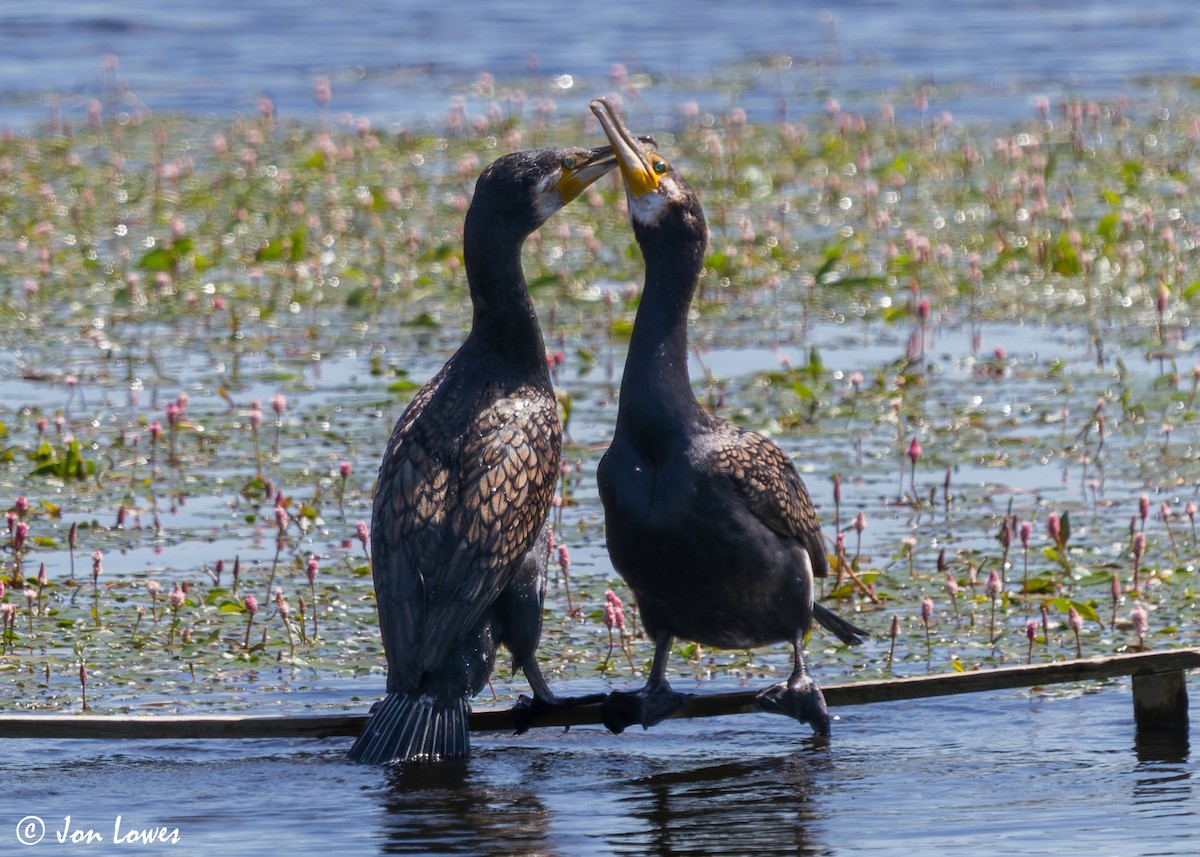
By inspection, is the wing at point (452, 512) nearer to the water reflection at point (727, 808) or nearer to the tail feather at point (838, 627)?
the water reflection at point (727, 808)

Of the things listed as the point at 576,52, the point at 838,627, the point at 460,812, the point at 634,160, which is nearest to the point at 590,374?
the point at 838,627

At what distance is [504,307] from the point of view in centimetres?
643

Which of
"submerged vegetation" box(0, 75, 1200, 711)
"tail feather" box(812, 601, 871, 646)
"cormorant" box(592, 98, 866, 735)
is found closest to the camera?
"cormorant" box(592, 98, 866, 735)

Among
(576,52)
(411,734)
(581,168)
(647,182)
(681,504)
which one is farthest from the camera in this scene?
(576,52)

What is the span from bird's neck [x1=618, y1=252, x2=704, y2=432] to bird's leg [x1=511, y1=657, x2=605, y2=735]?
0.80 metres

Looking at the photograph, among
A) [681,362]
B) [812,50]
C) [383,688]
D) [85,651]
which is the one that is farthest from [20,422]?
[812,50]

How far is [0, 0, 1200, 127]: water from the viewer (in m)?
19.2

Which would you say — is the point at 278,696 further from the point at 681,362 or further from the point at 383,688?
the point at 681,362

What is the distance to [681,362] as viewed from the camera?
20.3 feet

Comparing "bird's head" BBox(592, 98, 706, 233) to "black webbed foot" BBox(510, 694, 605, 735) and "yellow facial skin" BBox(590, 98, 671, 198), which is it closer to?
"yellow facial skin" BBox(590, 98, 671, 198)

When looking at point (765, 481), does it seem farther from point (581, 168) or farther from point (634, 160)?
point (581, 168)

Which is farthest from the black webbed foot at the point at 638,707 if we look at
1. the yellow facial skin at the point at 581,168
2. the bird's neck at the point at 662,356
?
the yellow facial skin at the point at 581,168

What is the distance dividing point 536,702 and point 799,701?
731 mm

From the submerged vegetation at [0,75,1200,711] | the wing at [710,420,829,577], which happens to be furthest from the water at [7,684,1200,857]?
the wing at [710,420,829,577]
